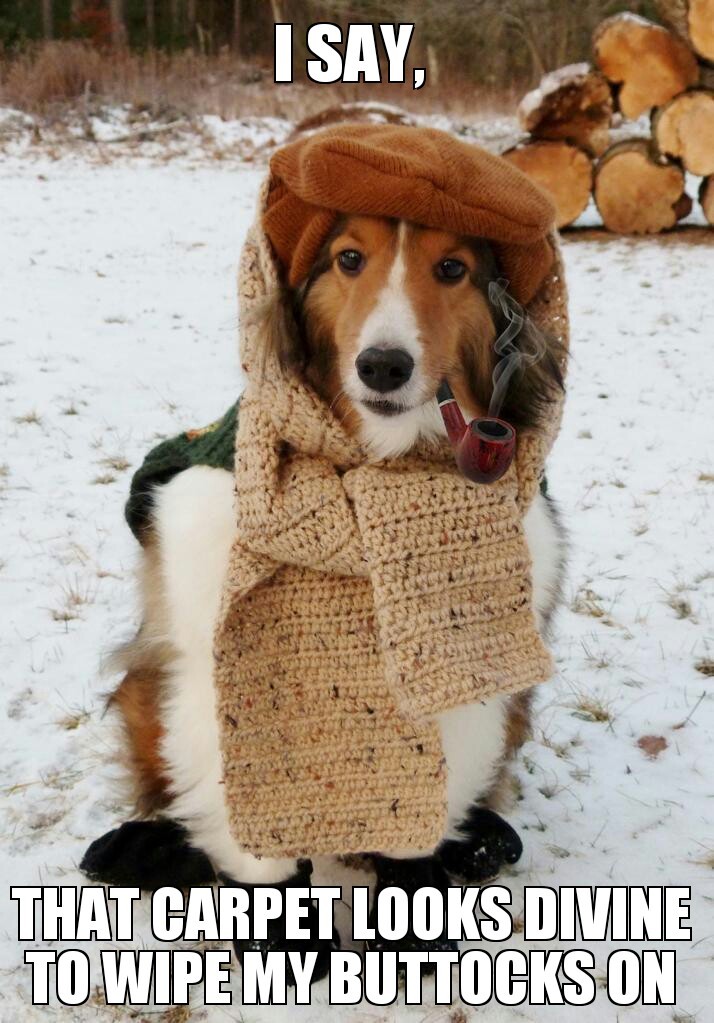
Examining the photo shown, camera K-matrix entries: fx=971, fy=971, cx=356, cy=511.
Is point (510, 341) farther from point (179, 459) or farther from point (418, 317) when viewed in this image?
point (179, 459)

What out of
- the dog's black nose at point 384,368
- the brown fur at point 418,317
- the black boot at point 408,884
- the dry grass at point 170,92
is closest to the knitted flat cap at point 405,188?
the brown fur at point 418,317

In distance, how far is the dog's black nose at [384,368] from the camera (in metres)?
1.62

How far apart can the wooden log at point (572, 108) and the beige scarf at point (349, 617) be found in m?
6.22

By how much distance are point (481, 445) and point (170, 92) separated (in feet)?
41.2

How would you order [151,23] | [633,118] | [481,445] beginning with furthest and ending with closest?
[151,23] → [633,118] → [481,445]

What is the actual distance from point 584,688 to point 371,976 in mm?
1205

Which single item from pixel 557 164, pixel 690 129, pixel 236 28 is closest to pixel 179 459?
pixel 557 164

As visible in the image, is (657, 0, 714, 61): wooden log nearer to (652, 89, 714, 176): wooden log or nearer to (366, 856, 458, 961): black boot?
(652, 89, 714, 176): wooden log

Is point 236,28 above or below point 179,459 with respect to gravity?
above

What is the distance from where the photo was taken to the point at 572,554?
370 centimetres

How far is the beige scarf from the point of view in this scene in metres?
1.68

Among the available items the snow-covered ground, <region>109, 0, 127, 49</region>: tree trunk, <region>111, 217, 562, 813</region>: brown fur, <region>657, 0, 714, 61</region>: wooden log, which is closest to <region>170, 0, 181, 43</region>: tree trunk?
<region>109, 0, 127, 49</region>: tree trunk

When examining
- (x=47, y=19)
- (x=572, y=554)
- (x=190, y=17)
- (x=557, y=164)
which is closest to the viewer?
(x=572, y=554)

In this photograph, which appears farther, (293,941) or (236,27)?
(236,27)
